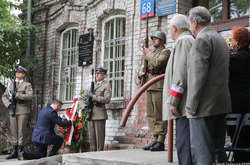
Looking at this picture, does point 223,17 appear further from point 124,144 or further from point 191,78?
point 191,78

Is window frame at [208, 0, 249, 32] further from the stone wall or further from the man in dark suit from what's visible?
the man in dark suit

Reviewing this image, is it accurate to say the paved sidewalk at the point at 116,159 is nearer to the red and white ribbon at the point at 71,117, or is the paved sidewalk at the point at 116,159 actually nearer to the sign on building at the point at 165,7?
the red and white ribbon at the point at 71,117

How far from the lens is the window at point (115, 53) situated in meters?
8.30

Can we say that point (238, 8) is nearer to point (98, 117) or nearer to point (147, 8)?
point (147, 8)

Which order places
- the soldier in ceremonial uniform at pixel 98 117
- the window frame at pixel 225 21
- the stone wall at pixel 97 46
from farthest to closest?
the stone wall at pixel 97 46, the soldier in ceremonial uniform at pixel 98 117, the window frame at pixel 225 21

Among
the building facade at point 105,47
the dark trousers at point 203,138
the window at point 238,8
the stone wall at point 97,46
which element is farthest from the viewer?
the stone wall at point 97,46

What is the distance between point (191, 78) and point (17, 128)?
524 cm

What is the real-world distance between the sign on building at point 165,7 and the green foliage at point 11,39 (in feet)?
11.9

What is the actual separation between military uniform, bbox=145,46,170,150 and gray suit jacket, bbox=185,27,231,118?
6.50 ft

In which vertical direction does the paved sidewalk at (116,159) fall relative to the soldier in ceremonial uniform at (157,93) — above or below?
below

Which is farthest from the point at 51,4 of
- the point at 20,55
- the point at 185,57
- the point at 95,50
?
the point at 185,57

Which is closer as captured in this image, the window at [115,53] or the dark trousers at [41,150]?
the dark trousers at [41,150]

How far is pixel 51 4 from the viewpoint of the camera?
33.7 ft

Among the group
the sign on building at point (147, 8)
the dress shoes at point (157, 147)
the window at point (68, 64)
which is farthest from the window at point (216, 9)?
the window at point (68, 64)
